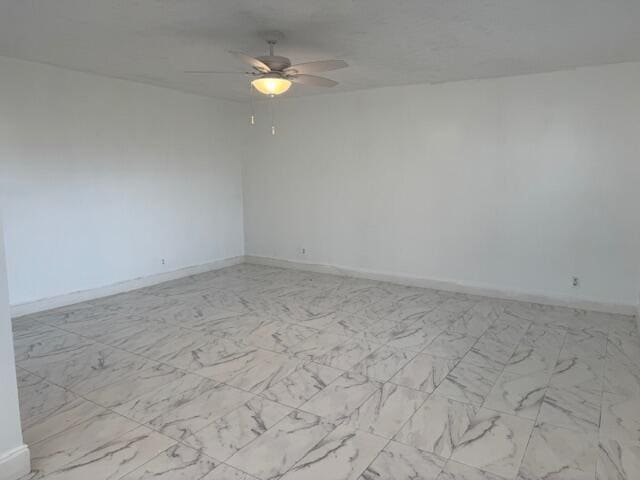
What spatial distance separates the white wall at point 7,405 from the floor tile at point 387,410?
1733 mm

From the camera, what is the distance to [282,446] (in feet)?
7.92

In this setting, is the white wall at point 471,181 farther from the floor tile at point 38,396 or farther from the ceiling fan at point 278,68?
the floor tile at point 38,396

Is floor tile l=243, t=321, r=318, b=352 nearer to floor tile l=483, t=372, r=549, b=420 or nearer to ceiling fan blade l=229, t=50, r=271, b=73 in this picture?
floor tile l=483, t=372, r=549, b=420

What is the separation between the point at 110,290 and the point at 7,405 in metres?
3.48

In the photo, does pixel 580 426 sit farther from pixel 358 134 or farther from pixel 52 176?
pixel 52 176

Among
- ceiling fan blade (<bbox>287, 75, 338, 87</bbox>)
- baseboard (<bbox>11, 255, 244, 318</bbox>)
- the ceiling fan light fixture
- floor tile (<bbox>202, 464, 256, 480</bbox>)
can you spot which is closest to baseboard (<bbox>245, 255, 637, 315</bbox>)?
baseboard (<bbox>11, 255, 244, 318</bbox>)

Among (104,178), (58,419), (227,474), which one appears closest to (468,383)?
(227,474)

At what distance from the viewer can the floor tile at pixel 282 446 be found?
7.36 ft

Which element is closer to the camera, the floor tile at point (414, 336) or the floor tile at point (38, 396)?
the floor tile at point (38, 396)

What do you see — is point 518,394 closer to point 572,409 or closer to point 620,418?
point 572,409

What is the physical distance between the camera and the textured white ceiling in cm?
289

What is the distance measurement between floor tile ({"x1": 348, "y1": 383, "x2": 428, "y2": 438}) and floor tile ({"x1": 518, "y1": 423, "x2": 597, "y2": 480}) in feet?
2.27

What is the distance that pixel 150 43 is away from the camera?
12.3ft

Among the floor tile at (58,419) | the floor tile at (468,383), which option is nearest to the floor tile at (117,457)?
the floor tile at (58,419)
